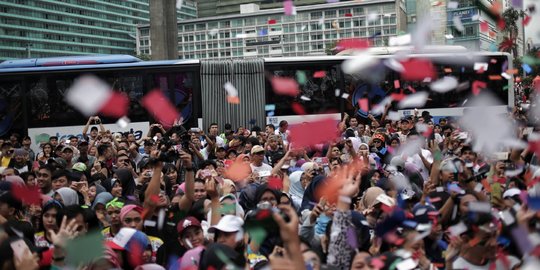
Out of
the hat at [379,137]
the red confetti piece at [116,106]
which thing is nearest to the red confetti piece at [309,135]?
the hat at [379,137]

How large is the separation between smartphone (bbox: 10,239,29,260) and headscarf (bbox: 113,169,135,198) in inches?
133

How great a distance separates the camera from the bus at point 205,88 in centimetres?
1738

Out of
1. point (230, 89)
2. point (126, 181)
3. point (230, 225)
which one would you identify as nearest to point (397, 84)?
point (230, 89)

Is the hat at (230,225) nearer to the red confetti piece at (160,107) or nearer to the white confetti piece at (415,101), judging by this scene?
the red confetti piece at (160,107)

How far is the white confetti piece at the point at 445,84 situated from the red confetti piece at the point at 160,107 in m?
6.64

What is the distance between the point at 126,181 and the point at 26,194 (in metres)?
1.57

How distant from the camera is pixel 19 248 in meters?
4.68

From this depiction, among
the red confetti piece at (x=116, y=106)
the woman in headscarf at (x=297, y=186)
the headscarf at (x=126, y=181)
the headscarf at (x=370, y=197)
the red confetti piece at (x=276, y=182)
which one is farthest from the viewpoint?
the red confetti piece at (x=116, y=106)

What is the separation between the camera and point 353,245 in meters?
4.91

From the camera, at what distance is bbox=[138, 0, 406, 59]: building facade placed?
141 feet

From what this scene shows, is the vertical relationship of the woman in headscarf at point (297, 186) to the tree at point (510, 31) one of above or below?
below

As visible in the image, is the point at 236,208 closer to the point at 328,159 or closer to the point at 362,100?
the point at 328,159

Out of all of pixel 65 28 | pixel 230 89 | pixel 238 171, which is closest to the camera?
pixel 238 171

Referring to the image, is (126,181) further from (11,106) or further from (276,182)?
(11,106)
